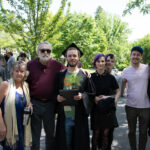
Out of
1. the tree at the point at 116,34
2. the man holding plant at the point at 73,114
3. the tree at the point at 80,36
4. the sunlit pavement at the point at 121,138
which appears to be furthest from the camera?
the tree at the point at 116,34

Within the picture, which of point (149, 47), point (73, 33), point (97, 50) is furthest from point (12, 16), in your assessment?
point (149, 47)

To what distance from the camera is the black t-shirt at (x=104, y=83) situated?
3.02 m

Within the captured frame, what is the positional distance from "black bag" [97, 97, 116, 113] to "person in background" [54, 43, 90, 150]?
29 cm

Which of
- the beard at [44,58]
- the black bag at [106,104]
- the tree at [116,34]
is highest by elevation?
the tree at [116,34]

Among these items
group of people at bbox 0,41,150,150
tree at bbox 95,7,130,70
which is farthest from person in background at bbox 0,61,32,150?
tree at bbox 95,7,130,70

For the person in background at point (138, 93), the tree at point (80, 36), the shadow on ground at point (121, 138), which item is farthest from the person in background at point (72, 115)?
the tree at point (80, 36)

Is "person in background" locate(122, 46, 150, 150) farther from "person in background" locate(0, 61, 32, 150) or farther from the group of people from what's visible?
"person in background" locate(0, 61, 32, 150)

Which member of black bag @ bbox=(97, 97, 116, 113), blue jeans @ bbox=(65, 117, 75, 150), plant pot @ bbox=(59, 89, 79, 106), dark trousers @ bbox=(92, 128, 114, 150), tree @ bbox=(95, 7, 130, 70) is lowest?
dark trousers @ bbox=(92, 128, 114, 150)

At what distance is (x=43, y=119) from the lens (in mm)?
3164

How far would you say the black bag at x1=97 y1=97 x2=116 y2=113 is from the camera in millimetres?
2883

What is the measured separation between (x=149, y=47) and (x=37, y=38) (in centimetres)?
3862

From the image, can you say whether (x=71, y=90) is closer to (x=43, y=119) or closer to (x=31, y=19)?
(x=43, y=119)

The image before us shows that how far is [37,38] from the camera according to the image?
929 centimetres

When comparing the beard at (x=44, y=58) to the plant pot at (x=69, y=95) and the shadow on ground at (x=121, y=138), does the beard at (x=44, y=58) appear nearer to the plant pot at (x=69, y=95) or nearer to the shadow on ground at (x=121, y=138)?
the plant pot at (x=69, y=95)
